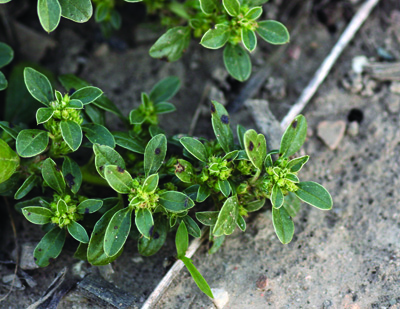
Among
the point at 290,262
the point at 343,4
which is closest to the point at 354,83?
the point at 343,4

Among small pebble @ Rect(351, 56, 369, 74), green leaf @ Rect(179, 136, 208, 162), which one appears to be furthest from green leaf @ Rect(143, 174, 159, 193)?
small pebble @ Rect(351, 56, 369, 74)

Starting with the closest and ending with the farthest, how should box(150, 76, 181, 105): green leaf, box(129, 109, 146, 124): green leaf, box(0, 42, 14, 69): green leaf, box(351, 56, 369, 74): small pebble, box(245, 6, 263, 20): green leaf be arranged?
1. box(245, 6, 263, 20): green leaf
2. box(129, 109, 146, 124): green leaf
3. box(0, 42, 14, 69): green leaf
4. box(150, 76, 181, 105): green leaf
5. box(351, 56, 369, 74): small pebble

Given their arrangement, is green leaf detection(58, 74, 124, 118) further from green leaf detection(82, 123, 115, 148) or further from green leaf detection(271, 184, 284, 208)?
green leaf detection(271, 184, 284, 208)

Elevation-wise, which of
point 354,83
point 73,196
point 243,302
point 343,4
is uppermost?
point 343,4

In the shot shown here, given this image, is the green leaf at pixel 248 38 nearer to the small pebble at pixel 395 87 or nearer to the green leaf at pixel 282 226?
the green leaf at pixel 282 226

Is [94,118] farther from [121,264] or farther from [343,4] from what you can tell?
[343,4]

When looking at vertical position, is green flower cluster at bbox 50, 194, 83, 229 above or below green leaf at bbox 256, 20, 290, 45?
below
